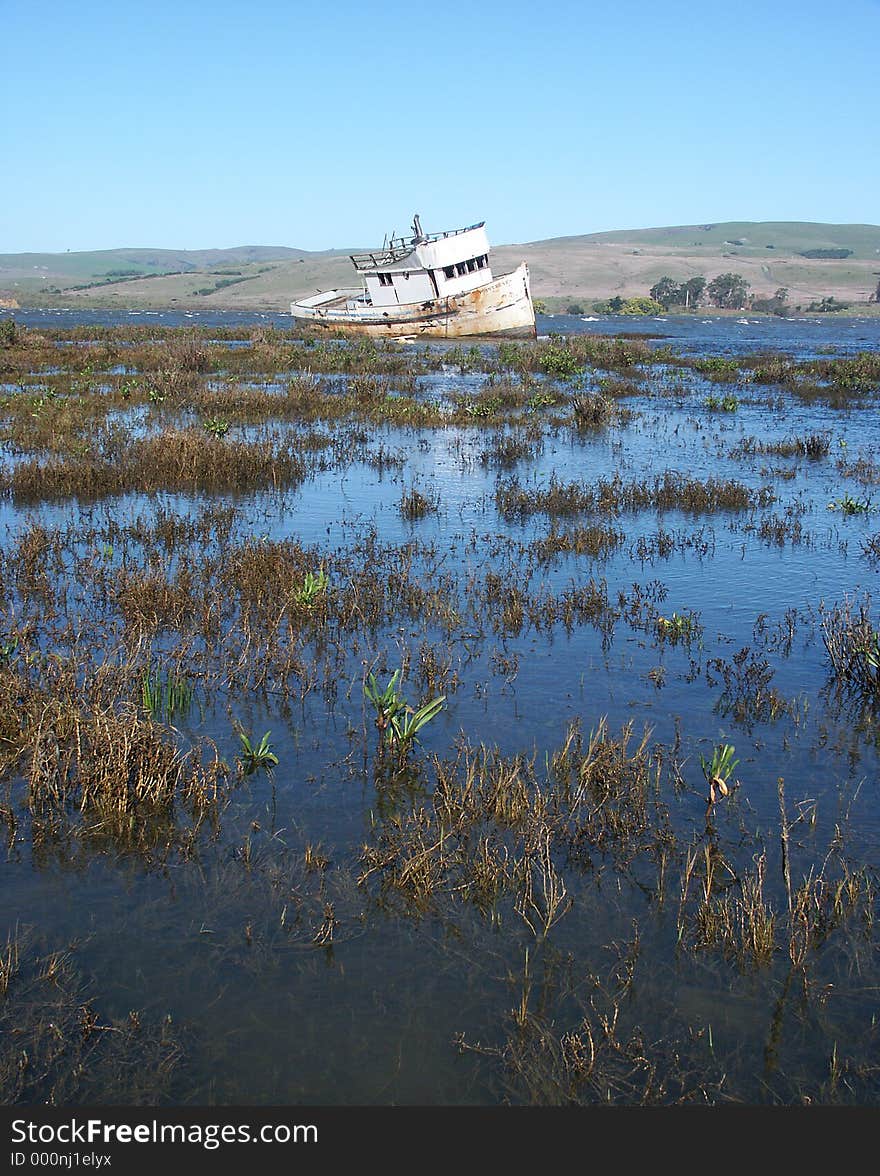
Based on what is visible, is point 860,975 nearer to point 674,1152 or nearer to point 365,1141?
point 674,1152

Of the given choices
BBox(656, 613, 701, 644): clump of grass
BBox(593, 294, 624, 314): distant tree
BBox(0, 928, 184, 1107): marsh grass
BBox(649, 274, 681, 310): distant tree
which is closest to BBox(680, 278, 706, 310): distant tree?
BBox(649, 274, 681, 310): distant tree

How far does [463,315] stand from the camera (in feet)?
162

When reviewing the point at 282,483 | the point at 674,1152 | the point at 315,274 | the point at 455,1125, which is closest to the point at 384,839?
the point at 455,1125

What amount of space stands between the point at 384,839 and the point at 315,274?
163 meters

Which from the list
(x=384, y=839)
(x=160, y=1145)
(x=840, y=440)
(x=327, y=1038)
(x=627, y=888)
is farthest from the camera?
(x=840, y=440)

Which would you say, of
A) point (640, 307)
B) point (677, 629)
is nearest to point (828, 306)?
point (640, 307)

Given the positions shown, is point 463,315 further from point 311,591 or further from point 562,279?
point 562,279

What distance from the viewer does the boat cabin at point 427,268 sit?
153ft

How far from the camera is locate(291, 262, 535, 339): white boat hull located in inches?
1929

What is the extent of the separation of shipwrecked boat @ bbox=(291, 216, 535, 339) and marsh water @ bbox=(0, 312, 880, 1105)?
35892mm

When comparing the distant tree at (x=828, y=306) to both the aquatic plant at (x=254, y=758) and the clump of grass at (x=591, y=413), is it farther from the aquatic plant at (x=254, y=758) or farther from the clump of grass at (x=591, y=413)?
the aquatic plant at (x=254, y=758)

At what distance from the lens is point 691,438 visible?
72.7 ft

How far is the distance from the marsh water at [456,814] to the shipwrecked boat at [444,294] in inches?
1413

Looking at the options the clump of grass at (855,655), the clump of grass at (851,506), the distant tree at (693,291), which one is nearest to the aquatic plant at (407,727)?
the clump of grass at (855,655)
